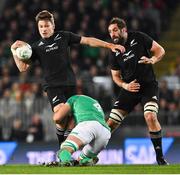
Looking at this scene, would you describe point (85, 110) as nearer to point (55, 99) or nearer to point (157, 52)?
point (55, 99)

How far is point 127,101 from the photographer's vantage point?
13281mm

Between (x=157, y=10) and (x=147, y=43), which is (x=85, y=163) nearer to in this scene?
(x=147, y=43)

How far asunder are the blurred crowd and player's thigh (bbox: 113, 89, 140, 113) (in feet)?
20.6

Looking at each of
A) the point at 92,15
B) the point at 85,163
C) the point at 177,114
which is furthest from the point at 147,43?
the point at 92,15

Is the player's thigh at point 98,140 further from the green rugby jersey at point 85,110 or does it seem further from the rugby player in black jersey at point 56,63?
the rugby player in black jersey at point 56,63

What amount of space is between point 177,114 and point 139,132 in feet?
3.27

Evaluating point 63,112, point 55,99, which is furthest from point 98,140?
point 55,99

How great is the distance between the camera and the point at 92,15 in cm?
2438

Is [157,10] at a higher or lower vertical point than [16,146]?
higher

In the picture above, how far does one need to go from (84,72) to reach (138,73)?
8.68m

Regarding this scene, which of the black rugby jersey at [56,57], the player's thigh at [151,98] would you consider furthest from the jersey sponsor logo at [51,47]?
the player's thigh at [151,98]

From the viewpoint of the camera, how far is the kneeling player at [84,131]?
11.2 meters

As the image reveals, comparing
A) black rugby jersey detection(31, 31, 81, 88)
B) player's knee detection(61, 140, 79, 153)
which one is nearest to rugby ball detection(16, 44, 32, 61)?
black rugby jersey detection(31, 31, 81, 88)

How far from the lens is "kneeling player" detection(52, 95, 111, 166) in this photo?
36.8ft
